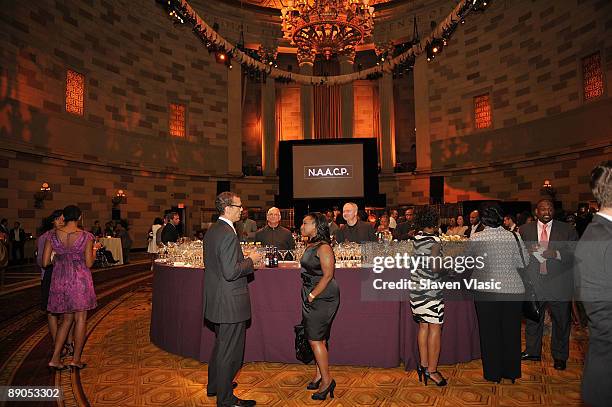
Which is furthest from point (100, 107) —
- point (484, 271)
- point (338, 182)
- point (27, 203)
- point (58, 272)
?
point (484, 271)

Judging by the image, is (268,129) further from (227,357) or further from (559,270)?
(227,357)

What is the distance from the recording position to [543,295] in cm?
443

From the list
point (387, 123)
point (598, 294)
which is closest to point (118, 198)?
point (387, 123)

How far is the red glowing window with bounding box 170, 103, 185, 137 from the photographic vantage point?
19.1 m

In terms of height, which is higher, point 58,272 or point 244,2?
point 244,2

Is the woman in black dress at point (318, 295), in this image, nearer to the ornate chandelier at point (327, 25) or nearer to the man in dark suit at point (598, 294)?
the man in dark suit at point (598, 294)

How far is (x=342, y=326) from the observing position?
4.43 metres

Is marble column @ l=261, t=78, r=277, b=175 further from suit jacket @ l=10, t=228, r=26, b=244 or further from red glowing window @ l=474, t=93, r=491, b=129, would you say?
suit jacket @ l=10, t=228, r=26, b=244

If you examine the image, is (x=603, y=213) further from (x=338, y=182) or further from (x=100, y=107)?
(x=100, y=107)

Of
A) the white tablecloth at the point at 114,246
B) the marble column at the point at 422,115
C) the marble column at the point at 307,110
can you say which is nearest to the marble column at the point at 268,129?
the marble column at the point at 307,110

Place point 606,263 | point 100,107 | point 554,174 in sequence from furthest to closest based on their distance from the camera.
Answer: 1. point 100,107
2. point 554,174
3. point 606,263

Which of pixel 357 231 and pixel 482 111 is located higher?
pixel 482 111

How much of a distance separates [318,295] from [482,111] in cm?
1698

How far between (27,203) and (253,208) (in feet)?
30.8
